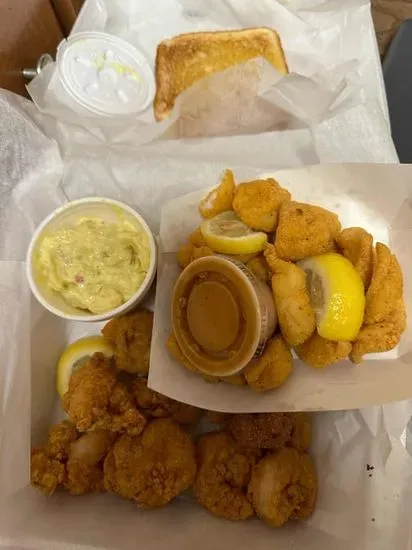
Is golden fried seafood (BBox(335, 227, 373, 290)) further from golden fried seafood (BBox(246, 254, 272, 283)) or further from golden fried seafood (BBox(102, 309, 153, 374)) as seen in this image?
golden fried seafood (BBox(102, 309, 153, 374))

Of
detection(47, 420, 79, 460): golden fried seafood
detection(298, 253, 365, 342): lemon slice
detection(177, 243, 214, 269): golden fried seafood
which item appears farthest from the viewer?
detection(47, 420, 79, 460): golden fried seafood

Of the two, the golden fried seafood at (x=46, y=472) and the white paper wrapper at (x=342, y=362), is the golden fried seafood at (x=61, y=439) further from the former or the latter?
the white paper wrapper at (x=342, y=362)

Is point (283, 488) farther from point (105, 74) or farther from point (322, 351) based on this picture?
point (105, 74)

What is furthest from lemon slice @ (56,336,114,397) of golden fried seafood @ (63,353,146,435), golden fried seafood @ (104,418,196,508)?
golden fried seafood @ (104,418,196,508)

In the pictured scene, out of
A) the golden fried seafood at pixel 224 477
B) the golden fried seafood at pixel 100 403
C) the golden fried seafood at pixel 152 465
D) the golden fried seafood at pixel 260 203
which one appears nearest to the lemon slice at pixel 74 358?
the golden fried seafood at pixel 100 403

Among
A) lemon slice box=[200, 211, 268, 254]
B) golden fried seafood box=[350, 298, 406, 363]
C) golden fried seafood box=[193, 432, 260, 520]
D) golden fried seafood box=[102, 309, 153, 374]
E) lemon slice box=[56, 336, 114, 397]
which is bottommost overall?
golden fried seafood box=[193, 432, 260, 520]

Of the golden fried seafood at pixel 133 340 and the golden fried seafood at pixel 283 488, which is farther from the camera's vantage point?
the golden fried seafood at pixel 133 340
